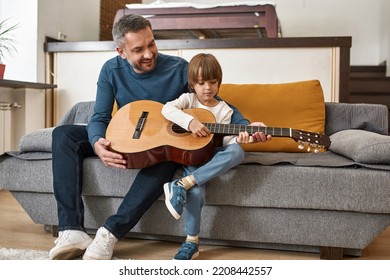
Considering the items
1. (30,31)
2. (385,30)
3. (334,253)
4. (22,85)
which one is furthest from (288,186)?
(385,30)

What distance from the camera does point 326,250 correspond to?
1651 mm

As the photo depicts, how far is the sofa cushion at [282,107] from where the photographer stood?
218 centimetres

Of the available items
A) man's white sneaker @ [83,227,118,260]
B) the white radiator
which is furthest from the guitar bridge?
the white radiator

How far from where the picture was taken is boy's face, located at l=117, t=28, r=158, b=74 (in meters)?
1.77

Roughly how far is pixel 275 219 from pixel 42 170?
95 cm

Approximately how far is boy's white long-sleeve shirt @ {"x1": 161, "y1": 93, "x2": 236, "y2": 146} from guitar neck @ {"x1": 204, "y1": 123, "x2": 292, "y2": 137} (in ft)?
0.23

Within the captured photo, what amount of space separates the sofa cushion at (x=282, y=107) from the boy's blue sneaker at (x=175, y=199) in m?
0.66

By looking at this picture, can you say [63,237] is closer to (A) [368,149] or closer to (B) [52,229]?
(B) [52,229]

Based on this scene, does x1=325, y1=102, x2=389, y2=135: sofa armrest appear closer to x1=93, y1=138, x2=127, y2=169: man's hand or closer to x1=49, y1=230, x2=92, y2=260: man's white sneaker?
x1=93, y1=138, x2=127, y2=169: man's hand

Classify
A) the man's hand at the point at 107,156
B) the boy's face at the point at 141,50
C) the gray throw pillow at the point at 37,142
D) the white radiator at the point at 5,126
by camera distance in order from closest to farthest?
the man's hand at the point at 107,156, the boy's face at the point at 141,50, the gray throw pillow at the point at 37,142, the white radiator at the point at 5,126

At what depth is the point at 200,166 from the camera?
1.67m

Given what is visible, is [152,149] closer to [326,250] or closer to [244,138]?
[244,138]

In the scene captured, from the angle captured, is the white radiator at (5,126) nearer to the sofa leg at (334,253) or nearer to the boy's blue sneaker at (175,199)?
the boy's blue sneaker at (175,199)

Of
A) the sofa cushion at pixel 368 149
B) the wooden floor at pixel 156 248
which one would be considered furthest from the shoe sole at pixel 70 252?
the sofa cushion at pixel 368 149
